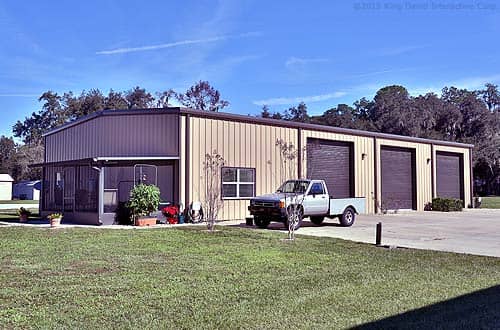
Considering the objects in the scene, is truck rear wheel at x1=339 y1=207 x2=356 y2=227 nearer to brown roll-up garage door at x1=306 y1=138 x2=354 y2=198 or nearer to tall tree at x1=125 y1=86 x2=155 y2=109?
brown roll-up garage door at x1=306 y1=138 x2=354 y2=198

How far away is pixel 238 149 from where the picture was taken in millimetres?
21672

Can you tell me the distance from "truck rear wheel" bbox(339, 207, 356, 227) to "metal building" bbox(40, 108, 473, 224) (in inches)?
181

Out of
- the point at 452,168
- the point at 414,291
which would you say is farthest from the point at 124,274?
the point at 452,168

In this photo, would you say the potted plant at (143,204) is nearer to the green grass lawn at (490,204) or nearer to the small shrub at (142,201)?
the small shrub at (142,201)

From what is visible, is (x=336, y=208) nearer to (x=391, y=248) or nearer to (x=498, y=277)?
(x=391, y=248)

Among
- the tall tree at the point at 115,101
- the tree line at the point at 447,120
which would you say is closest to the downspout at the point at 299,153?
the tree line at the point at 447,120

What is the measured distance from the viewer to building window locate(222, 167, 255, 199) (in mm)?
21109

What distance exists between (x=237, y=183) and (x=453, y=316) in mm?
15956

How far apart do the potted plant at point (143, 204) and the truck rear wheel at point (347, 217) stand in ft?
22.5

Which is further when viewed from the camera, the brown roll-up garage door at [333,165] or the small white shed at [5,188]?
the small white shed at [5,188]

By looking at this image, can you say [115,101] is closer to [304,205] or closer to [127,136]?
[127,136]

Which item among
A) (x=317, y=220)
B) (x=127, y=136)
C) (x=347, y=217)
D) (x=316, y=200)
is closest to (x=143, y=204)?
(x=127, y=136)

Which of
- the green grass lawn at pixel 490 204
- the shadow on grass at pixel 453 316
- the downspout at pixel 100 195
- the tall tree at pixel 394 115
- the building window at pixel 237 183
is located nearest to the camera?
the shadow on grass at pixel 453 316

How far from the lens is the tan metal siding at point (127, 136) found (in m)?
20.4
